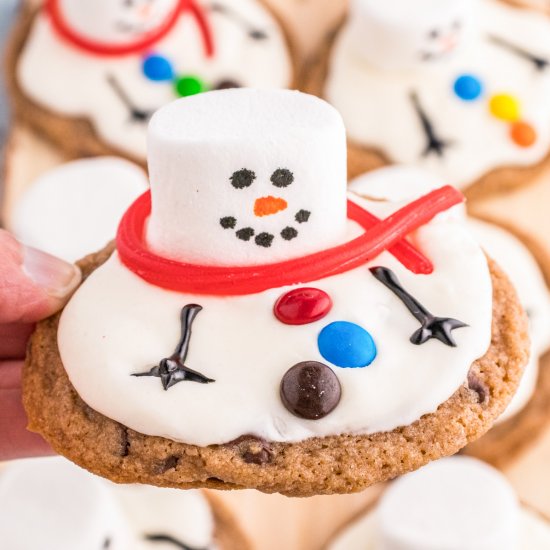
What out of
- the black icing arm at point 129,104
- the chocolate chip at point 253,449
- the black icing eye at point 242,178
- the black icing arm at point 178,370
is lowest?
the black icing arm at point 129,104

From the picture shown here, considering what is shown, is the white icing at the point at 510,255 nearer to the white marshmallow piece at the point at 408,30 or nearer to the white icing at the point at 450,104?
the white icing at the point at 450,104

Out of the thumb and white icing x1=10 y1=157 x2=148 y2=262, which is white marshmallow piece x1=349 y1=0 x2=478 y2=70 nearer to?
white icing x1=10 y1=157 x2=148 y2=262

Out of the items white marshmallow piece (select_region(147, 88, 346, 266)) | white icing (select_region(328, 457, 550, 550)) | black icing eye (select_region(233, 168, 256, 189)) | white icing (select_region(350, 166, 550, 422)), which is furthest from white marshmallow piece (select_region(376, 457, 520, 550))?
black icing eye (select_region(233, 168, 256, 189))

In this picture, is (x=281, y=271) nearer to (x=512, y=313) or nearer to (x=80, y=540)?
(x=512, y=313)

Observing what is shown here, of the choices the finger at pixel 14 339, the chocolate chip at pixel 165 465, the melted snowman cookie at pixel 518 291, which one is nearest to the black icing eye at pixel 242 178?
the chocolate chip at pixel 165 465

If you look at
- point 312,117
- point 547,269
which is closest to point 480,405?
point 312,117

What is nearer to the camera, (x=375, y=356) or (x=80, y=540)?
(x=375, y=356)

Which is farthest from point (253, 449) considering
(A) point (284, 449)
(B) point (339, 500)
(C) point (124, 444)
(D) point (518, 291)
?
(D) point (518, 291)
